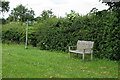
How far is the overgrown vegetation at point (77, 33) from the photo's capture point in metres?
7.68

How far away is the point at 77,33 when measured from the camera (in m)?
9.35

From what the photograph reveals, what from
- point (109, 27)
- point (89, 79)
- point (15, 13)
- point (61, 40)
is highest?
point (15, 13)

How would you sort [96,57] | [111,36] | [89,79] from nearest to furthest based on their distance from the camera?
[89,79]
[111,36]
[96,57]

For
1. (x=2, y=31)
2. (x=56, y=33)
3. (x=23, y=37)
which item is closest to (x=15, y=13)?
(x=2, y=31)

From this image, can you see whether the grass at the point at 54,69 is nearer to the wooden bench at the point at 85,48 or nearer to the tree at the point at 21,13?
the wooden bench at the point at 85,48

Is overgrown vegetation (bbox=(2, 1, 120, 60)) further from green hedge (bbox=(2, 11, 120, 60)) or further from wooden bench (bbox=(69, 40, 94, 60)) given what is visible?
wooden bench (bbox=(69, 40, 94, 60))

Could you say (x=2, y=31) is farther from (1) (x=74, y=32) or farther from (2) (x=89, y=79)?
(2) (x=89, y=79)

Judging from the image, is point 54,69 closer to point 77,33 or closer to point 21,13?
point 77,33

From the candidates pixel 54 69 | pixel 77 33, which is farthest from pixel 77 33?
pixel 54 69

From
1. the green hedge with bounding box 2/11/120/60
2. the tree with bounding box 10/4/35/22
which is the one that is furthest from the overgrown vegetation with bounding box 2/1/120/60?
the tree with bounding box 10/4/35/22

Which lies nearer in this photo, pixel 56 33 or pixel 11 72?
pixel 11 72

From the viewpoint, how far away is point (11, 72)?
4.66 meters

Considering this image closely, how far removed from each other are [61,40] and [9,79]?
6375 mm

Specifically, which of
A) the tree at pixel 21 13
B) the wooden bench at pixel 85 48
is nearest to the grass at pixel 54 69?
→ the wooden bench at pixel 85 48
